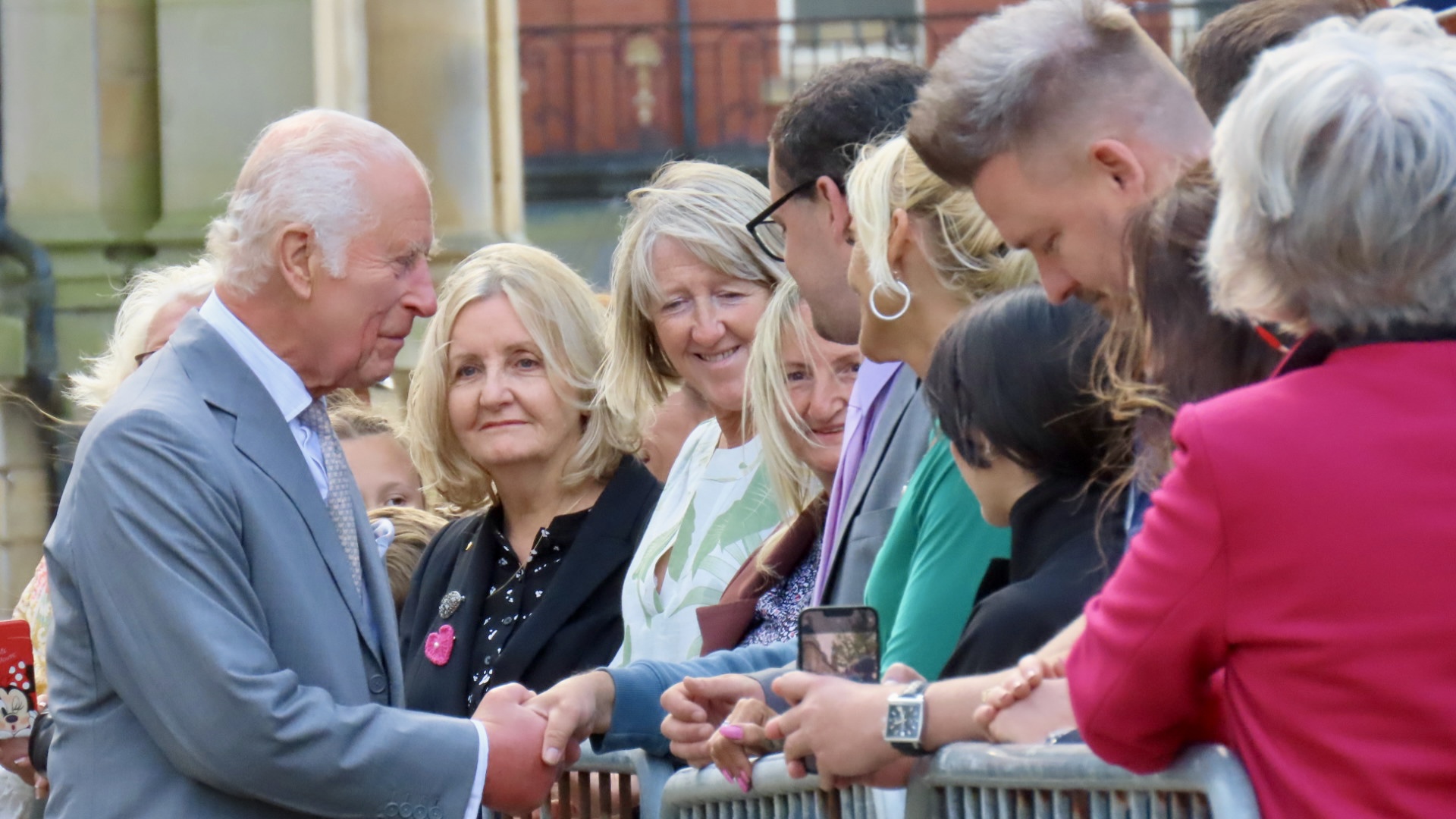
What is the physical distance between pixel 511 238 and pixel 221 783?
19.1 feet

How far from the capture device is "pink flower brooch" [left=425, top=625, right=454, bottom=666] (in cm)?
367

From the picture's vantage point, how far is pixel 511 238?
8.26 meters

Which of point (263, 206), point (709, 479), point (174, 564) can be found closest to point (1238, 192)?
point (174, 564)

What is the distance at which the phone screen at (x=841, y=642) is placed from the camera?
214cm

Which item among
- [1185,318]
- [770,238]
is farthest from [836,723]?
[770,238]

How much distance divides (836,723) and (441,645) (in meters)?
1.77

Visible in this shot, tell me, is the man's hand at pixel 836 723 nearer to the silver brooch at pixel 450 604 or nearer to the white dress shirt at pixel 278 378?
the white dress shirt at pixel 278 378

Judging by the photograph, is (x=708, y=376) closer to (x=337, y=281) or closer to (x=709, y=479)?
(x=709, y=479)

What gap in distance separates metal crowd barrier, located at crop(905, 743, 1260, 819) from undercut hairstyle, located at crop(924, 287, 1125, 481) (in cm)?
44

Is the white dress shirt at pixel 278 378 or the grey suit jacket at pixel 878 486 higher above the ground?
the white dress shirt at pixel 278 378

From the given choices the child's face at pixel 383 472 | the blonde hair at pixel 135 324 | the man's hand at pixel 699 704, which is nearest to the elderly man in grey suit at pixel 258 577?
the man's hand at pixel 699 704

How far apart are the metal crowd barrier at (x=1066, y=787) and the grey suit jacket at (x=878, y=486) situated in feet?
2.67

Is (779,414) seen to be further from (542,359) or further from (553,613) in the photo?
(542,359)

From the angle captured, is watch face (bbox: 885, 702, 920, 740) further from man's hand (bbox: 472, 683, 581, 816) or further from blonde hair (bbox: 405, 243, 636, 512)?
blonde hair (bbox: 405, 243, 636, 512)
